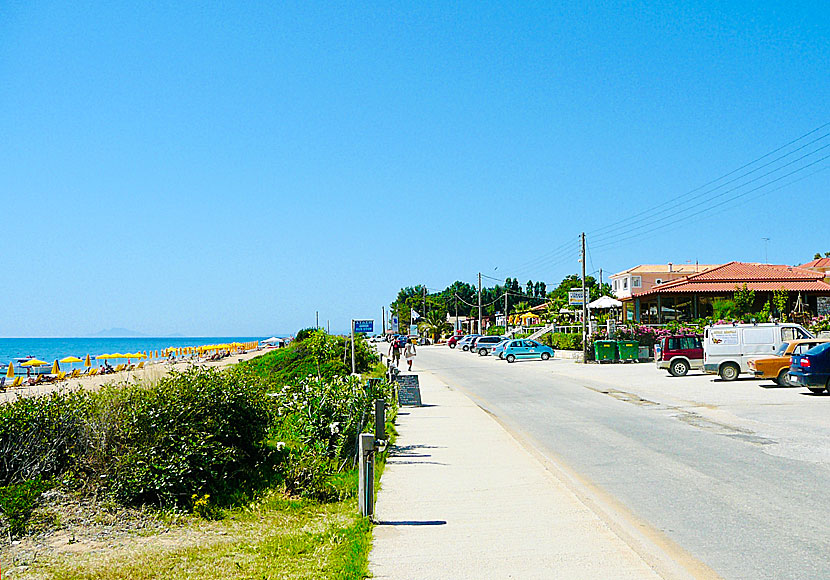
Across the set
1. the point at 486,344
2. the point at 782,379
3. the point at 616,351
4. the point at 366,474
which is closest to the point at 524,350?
the point at 616,351

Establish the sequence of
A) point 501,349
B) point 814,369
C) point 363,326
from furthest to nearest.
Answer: point 501,349
point 814,369
point 363,326

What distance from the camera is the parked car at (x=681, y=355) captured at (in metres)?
31.8

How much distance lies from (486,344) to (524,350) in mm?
10953

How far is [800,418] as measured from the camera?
1667 centimetres

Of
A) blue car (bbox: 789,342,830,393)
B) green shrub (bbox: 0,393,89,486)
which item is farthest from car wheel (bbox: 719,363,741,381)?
green shrub (bbox: 0,393,89,486)

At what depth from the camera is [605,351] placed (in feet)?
144

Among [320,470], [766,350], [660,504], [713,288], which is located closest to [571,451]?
[660,504]

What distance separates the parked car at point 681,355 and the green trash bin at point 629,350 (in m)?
11.7

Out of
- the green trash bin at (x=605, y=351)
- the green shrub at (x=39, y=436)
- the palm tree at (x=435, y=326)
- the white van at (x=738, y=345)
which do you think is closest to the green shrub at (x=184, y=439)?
the green shrub at (x=39, y=436)

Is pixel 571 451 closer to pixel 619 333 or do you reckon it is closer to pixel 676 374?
pixel 676 374

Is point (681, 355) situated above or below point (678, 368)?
above

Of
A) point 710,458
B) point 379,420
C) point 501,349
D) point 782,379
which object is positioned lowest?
point 710,458

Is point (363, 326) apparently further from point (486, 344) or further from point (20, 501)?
point (486, 344)

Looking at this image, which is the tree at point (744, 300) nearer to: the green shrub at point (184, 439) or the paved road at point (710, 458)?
the paved road at point (710, 458)
